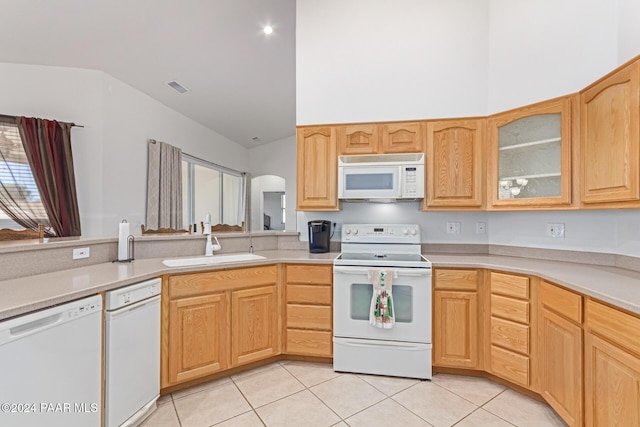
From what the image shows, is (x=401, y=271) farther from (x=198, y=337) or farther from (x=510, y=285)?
(x=198, y=337)

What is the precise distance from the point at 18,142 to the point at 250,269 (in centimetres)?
284

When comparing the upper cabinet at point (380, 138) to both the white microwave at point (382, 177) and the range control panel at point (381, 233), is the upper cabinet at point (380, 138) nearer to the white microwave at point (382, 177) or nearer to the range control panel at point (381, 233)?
the white microwave at point (382, 177)

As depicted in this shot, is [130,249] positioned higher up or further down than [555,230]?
further down

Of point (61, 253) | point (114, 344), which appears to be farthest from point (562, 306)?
point (61, 253)

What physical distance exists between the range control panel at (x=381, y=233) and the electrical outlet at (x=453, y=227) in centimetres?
35

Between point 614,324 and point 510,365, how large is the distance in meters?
0.94

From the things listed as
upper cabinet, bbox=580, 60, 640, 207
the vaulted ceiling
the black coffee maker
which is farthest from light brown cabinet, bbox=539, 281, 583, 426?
the vaulted ceiling

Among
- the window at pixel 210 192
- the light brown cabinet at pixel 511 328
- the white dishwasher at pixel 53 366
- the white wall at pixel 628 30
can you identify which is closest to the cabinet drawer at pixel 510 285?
the light brown cabinet at pixel 511 328

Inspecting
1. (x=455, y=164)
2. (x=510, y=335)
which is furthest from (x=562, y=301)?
(x=455, y=164)

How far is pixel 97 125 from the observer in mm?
3342

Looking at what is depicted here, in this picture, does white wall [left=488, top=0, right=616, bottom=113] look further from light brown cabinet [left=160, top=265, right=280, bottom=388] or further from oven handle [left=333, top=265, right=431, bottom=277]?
light brown cabinet [left=160, top=265, right=280, bottom=388]

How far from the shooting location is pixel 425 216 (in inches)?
114

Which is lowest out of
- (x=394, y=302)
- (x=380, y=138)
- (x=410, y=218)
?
(x=394, y=302)

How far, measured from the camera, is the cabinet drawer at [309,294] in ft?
7.98
